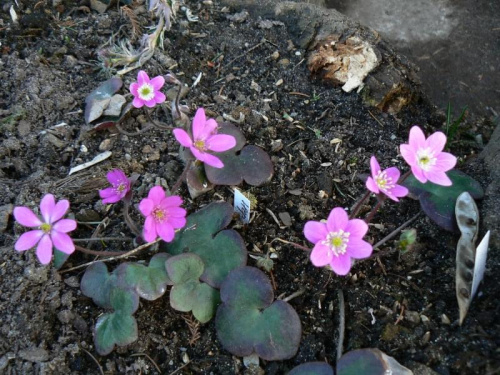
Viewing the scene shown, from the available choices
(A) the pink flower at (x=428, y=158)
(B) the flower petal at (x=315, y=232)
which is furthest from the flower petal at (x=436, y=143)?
(B) the flower petal at (x=315, y=232)

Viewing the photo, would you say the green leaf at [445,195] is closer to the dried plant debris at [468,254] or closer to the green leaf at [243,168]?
the dried plant debris at [468,254]

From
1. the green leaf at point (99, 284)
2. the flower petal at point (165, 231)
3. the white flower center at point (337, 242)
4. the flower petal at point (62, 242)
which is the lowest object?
the green leaf at point (99, 284)

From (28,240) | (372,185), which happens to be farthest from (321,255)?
(28,240)

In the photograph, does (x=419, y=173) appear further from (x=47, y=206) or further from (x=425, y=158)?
(x=47, y=206)

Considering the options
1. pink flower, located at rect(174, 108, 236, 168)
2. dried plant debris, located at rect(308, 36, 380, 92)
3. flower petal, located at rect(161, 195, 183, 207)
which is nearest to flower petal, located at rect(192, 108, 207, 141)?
pink flower, located at rect(174, 108, 236, 168)

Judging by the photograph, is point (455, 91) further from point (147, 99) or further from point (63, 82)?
point (63, 82)

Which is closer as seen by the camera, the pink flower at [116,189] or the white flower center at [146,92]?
the pink flower at [116,189]

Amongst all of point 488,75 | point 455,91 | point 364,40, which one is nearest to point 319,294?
point 364,40
